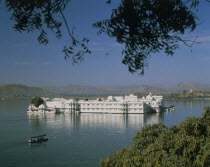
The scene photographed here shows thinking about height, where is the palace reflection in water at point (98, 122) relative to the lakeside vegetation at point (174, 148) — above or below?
below

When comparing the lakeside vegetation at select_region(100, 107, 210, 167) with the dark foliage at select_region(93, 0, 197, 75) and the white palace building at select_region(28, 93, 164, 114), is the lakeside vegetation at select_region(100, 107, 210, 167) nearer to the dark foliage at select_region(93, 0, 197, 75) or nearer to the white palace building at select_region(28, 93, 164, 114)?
the dark foliage at select_region(93, 0, 197, 75)

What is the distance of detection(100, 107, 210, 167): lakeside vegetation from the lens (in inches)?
132

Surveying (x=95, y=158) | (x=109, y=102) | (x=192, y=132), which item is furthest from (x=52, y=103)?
(x=192, y=132)

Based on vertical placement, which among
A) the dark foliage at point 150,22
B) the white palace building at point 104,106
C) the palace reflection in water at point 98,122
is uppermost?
the dark foliage at point 150,22

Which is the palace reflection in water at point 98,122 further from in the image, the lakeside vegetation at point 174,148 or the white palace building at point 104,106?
the lakeside vegetation at point 174,148

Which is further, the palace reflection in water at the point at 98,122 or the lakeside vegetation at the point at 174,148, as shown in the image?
the palace reflection in water at the point at 98,122

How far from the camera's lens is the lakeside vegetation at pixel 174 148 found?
132 inches

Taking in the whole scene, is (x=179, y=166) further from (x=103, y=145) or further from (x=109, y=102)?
(x=109, y=102)

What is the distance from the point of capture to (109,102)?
21.8 m

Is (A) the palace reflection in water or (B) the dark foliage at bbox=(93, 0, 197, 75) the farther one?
(A) the palace reflection in water

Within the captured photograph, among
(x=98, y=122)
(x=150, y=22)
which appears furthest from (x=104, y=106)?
(x=150, y=22)

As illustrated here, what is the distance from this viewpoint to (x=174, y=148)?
371 cm

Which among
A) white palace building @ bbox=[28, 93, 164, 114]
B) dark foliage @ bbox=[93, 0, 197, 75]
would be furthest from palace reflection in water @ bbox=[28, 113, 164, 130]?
dark foliage @ bbox=[93, 0, 197, 75]

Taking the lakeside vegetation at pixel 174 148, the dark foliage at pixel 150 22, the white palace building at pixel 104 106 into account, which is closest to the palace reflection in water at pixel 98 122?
the white palace building at pixel 104 106
